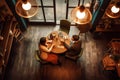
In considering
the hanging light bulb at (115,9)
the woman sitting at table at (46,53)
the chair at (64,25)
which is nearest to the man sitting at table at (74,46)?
the woman sitting at table at (46,53)

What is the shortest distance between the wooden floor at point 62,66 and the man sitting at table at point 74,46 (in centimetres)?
77

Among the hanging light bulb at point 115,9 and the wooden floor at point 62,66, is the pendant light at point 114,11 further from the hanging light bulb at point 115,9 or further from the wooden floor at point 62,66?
the wooden floor at point 62,66

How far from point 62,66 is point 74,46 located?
1.25 meters

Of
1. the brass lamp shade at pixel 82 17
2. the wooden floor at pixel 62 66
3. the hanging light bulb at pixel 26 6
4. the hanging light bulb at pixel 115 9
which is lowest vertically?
the wooden floor at pixel 62 66

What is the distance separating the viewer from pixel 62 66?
6.62m

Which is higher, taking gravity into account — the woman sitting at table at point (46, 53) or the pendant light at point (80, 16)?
the pendant light at point (80, 16)

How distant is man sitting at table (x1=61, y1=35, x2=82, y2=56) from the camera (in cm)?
567

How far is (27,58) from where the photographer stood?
22.5 ft

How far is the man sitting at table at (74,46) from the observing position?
18.6 ft

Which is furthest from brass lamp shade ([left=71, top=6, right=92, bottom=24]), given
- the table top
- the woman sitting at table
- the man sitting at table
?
the table top

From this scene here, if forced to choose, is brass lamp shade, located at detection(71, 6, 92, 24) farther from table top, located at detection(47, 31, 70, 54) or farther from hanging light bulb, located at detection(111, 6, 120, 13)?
table top, located at detection(47, 31, 70, 54)

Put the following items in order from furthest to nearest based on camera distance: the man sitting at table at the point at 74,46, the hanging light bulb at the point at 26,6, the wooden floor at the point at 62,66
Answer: the wooden floor at the point at 62,66, the man sitting at table at the point at 74,46, the hanging light bulb at the point at 26,6

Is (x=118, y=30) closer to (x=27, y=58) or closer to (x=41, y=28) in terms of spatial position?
(x=41, y=28)

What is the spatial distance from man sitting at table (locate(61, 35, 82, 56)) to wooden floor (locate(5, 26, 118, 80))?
765 mm
